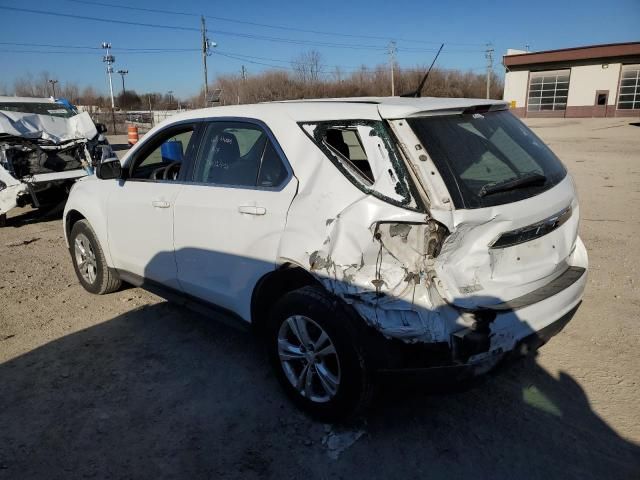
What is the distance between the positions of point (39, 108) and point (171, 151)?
21.1 feet

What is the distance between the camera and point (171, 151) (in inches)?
179

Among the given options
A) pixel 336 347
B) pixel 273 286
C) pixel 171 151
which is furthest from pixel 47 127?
pixel 336 347

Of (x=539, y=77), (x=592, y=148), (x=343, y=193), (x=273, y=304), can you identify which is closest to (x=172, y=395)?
(x=273, y=304)

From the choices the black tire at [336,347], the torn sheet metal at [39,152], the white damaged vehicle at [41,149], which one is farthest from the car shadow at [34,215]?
the black tire at [336,347]

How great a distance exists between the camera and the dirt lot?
2490mm

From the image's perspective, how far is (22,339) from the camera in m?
3.94

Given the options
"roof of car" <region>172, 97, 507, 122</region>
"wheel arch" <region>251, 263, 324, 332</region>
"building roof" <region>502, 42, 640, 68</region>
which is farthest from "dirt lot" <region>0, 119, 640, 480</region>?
"building roof" <region>502, 42, 640, 68</region>

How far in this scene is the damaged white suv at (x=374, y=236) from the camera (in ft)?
7.62

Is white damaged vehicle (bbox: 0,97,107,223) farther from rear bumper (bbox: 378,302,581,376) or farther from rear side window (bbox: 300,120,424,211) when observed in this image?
rear bumper (bbox: 378,302,581,376)

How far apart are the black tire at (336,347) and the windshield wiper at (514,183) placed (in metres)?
0.93

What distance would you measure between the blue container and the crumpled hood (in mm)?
5042

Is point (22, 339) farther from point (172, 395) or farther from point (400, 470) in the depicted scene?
point (400, 470)

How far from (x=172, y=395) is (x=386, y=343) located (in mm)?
1552

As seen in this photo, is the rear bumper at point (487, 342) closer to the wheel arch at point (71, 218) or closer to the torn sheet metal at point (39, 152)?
the wheel arch at point (71, 218)
